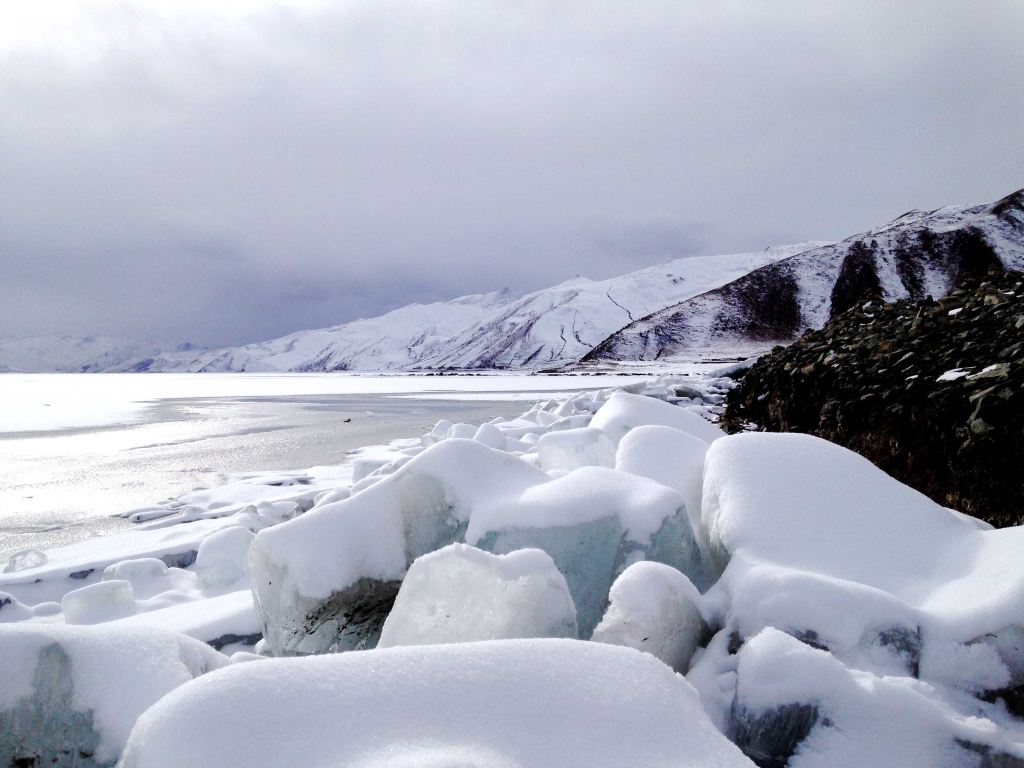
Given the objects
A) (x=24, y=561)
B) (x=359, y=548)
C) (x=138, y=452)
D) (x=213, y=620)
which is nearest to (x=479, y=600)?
(x=359, y=548)

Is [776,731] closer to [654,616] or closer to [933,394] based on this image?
[654,616]

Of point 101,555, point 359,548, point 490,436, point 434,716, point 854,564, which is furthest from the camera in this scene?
point 490,436

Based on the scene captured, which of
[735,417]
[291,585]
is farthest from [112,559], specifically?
[735,417]

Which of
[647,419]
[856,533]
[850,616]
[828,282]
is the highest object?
[828,282]

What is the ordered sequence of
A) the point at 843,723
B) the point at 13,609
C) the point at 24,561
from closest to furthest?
1. the point at 843,723
2. the point at 13,609
3. the point at 24,561

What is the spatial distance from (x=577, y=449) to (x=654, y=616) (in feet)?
9.68

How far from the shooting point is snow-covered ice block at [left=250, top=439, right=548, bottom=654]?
3049mm

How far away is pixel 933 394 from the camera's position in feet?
20.7

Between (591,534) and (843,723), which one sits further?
(591,534)

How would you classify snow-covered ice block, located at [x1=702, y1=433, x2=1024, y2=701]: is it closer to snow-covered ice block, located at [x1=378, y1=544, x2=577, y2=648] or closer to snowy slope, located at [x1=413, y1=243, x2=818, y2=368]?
snow-covered ice block, located at [x1=378, y1=544, x2=577, y2=648]

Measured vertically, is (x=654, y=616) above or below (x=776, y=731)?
above

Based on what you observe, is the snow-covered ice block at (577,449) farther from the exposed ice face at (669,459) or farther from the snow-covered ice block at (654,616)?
the snow-covered ice block at (654,616)

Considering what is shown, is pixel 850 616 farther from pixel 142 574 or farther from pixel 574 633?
pixel 142 574

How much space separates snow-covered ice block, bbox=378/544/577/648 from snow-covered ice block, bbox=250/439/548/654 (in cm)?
57
